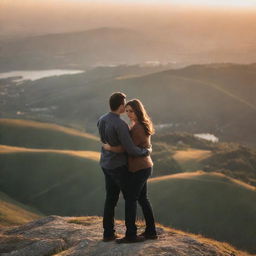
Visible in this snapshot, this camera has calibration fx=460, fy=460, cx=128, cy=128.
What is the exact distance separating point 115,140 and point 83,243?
9.85 feet

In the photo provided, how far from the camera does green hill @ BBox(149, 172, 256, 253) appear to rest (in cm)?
3653

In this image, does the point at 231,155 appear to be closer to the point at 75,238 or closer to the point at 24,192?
the point at 24,192

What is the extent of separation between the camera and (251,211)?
3809 centimetres

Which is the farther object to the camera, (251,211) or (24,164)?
(24,164)

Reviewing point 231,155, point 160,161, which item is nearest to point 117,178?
point 160,161

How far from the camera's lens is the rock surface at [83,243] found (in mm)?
10562

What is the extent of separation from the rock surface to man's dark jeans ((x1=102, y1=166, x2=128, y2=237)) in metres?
0.46

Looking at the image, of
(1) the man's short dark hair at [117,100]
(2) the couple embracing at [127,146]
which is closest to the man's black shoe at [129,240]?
(2) the couple embracing at [127,146]

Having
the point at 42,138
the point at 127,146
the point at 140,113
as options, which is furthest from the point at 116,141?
the point at 42,138

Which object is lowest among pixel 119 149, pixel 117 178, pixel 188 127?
pixel 188 127

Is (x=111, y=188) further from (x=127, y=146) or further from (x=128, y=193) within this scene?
(x=127, y=146)

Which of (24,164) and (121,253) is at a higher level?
(121,253)

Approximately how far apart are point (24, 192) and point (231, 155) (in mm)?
53557

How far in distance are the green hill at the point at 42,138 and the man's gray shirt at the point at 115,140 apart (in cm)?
7424
